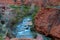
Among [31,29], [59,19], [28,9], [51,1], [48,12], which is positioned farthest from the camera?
[28,9]

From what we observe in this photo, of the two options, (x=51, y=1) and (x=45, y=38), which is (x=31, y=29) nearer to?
(x=45, y=38)

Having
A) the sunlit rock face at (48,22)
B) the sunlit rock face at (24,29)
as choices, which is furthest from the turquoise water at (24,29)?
the sunlit rock face at (48,22)

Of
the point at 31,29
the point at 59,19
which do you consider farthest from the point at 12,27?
the point at 59,19

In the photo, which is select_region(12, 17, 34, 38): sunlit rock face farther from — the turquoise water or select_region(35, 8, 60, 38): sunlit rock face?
select_region(35, 8, 60, 38): sunlit rock face

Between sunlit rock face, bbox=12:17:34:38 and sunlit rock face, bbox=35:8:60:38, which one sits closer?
sunlit rock face, bbox=35:8:60:38

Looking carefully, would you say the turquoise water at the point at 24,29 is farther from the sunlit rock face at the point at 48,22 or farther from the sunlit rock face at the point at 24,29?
the sunlit rock face at the point at 48,22

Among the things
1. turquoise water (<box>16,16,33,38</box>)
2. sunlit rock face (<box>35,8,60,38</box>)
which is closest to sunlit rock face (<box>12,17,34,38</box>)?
turquoise water (<box>16,16,33,38</box>)
